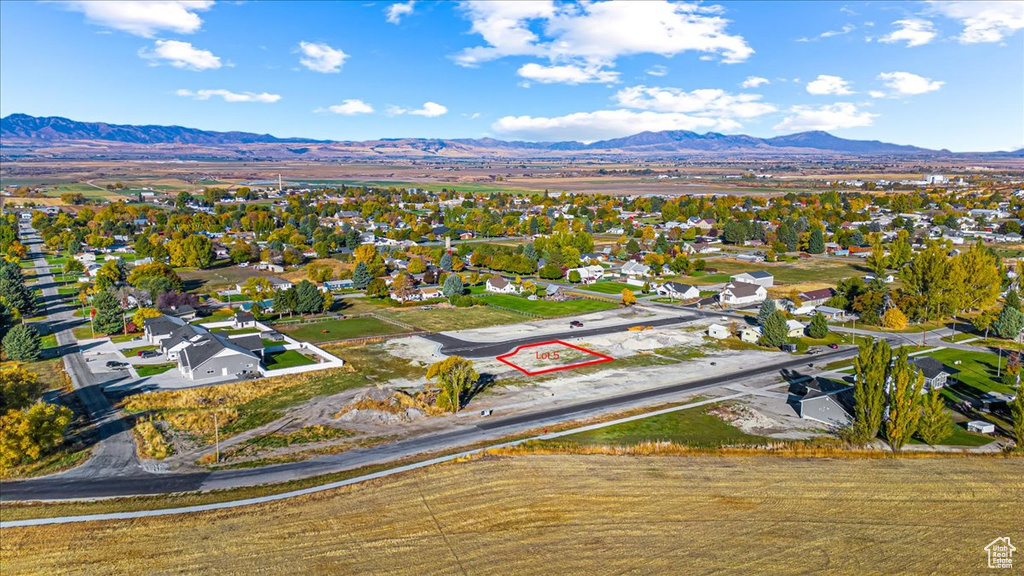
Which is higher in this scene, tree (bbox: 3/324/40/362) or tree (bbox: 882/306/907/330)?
tree (bbox: 882/306/907/330)

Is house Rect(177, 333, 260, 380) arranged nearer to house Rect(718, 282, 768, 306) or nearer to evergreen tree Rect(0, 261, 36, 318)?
evergreen tree Rect(0, 261, 36, 318)

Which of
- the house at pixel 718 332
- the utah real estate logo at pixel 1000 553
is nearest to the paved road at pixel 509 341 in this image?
the house at pixel 718 332

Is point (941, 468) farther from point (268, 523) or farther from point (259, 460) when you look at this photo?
point (259, 460)

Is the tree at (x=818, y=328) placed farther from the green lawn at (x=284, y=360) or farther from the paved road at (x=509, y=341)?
the green lawn at (x=284, y=360)

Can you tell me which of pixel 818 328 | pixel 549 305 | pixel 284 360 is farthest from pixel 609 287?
pixel 284 360

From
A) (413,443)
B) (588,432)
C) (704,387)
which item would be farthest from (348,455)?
(704,387)

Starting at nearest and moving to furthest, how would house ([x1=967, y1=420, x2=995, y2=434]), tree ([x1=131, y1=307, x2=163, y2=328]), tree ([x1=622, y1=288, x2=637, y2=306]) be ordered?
house ([x1=967, y1=420, x2=995, y2=434]) < tree ([x1=131, y1=307, x2=163, y2=328]) < tree ([x1=622, y1=288, x2=637, y2=306])

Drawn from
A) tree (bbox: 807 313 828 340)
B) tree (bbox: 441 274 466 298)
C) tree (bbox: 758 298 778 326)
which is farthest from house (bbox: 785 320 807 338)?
tree (bbox: 441 274 466 298)

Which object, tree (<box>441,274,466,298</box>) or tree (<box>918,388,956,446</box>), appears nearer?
tree (<box>918,388,956,446</box>)
